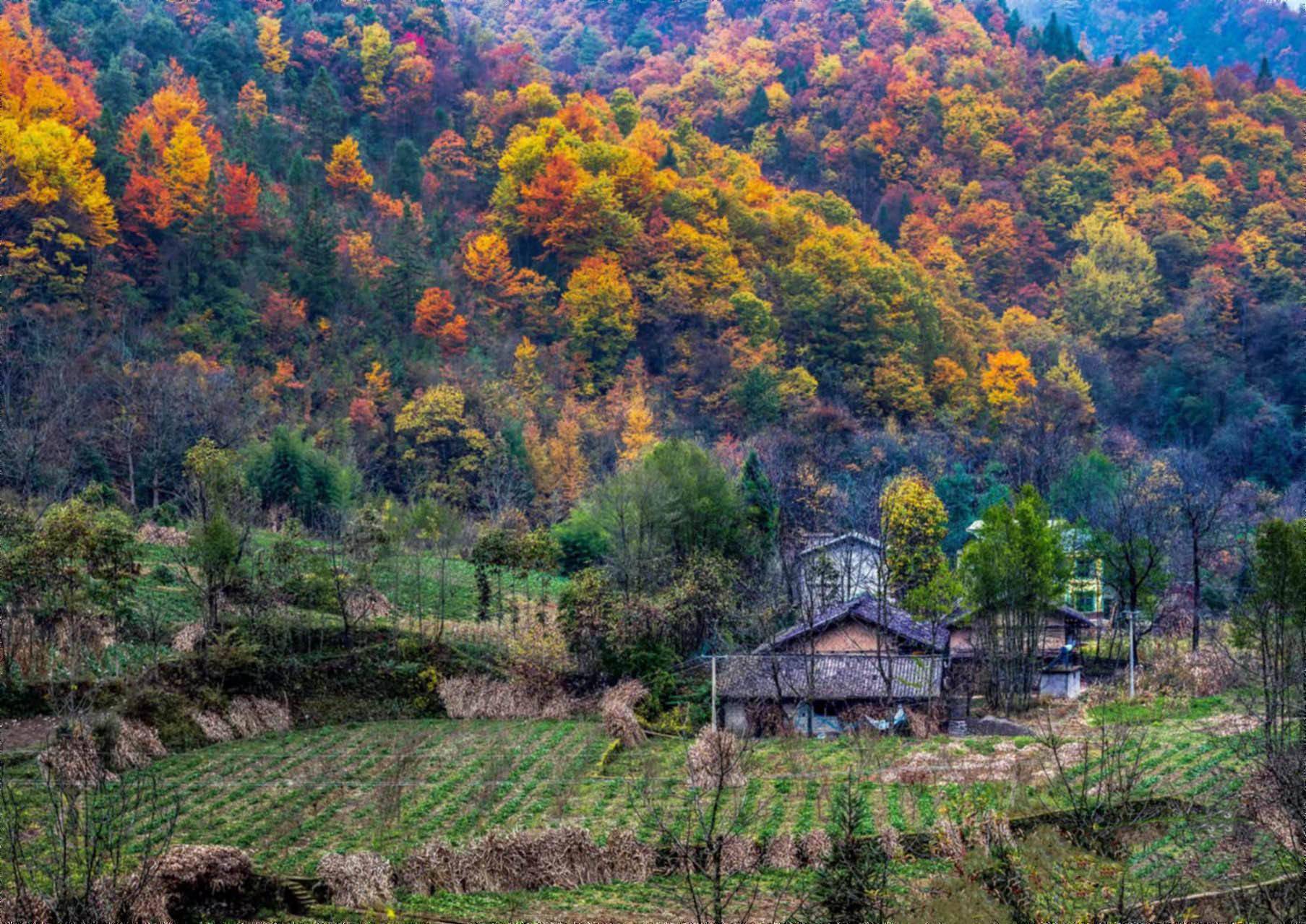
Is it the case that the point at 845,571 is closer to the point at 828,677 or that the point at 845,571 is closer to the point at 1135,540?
the point at 1135,540

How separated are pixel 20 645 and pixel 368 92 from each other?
56310mm

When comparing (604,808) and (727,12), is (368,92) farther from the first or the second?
(604,808)

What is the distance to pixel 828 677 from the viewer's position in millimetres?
28359

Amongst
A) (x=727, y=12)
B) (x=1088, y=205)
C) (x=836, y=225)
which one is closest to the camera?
(x=836, y=225)

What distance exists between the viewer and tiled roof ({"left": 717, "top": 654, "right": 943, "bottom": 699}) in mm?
27562

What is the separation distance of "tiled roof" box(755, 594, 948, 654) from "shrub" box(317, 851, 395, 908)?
45.6ft

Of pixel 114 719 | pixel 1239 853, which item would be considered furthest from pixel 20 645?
pixel 1239 853

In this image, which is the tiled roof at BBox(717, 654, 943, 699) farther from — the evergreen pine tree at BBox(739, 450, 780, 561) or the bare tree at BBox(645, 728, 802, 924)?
the bare tree at BBox(645, 728, 802, 924)

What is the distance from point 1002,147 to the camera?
80438 millimetres

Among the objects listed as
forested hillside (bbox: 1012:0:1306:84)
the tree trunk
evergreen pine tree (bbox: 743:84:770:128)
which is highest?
forested hillside (bbox: 1012:0:1306:84)

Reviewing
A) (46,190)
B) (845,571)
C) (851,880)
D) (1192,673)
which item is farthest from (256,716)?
(46,190)

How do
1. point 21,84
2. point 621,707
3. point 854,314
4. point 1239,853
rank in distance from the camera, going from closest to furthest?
point 1239,853, point 621,707, point 21,84, point 854,314

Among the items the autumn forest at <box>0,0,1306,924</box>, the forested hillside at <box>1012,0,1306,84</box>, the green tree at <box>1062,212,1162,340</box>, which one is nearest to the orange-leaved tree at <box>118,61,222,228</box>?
the autumn forest at <box>0,0,1306,924</box>

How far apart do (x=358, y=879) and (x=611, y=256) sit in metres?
49.9
